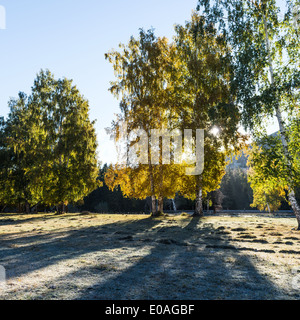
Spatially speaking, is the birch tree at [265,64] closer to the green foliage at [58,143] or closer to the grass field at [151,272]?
the grass field at [151,272]

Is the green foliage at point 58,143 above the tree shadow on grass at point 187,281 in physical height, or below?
above

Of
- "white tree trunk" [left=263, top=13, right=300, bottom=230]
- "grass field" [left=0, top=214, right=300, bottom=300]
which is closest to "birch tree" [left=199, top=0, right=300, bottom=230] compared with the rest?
"white tree trunk" [left=263, top=13, right=300, bottom=230]

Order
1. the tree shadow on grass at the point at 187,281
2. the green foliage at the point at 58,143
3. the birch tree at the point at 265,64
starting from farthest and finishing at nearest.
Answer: the green foliage at the point at 58,143
the birch tree at the point at 265,64
the tree shadow on grass at the point at 187,281

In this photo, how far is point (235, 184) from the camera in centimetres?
9181

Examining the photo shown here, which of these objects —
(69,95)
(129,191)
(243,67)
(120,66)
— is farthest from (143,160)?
(69,95)

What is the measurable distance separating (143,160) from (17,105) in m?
26.3

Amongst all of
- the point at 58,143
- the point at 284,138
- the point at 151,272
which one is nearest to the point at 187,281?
the point at 151,272

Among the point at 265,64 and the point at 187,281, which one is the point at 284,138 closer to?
the point at 265,64

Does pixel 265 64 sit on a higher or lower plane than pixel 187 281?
higher

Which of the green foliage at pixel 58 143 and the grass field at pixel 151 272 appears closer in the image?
the grass field at pixel 151 272

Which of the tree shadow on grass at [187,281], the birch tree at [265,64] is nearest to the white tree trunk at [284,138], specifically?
the birch tree at [265,64]

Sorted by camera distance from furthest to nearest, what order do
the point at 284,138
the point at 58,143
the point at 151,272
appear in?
1. the point at 58,143
2. the point at 284,138
3. the point at 151,272

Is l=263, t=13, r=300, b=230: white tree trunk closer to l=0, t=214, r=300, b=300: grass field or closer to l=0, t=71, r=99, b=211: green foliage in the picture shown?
l=0, t=214, r=300, b=300: grass field
